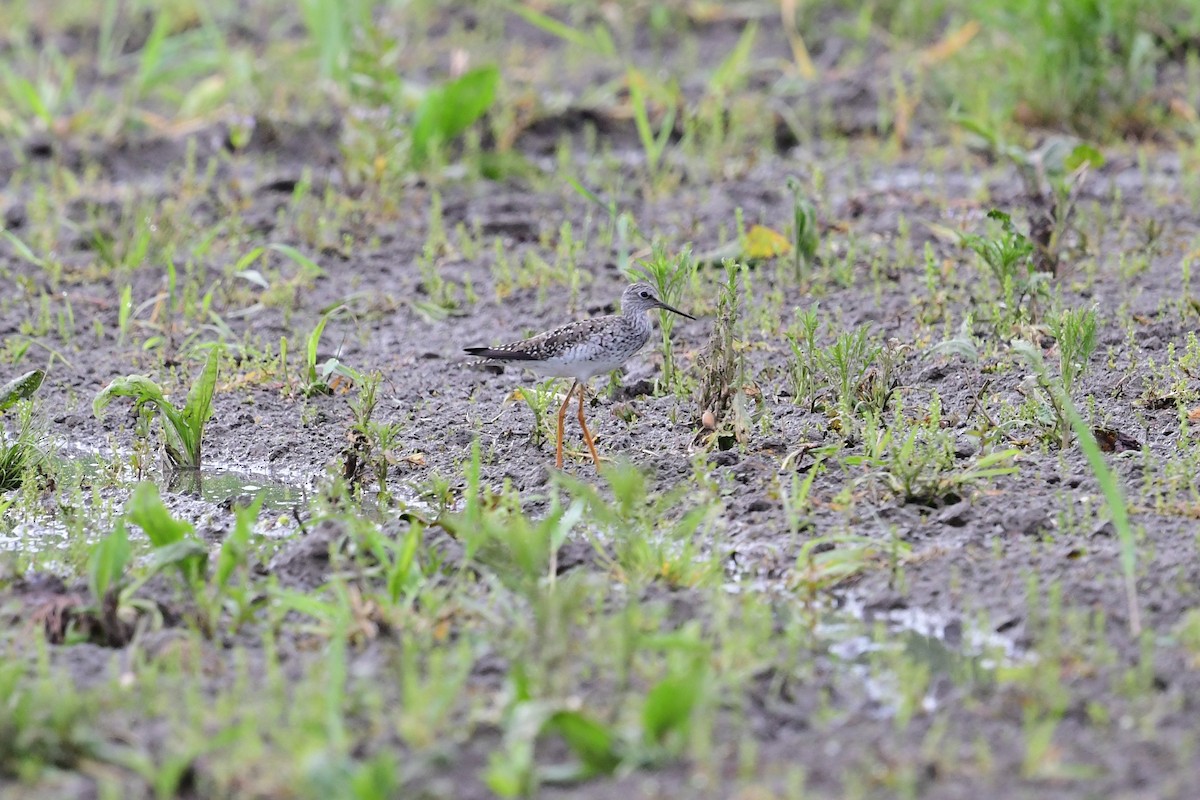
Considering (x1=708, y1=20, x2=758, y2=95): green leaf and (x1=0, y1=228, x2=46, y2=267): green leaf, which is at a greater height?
(x1=708, y1=20, x2=758, y2=95): green leaf

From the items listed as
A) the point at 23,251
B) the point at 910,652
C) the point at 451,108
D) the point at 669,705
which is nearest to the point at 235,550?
the point at 669,705

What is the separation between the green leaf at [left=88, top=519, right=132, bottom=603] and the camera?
15.6ft

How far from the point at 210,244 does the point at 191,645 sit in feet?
16.6

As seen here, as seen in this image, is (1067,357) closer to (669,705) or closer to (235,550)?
(669,705)

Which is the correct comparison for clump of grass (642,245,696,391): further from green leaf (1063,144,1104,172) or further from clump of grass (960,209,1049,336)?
green leaf (1063,144,1104,172)

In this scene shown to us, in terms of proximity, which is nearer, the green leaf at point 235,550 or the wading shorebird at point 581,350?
the green leaf at point 235,550

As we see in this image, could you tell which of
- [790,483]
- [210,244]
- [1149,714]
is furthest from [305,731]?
[210,244]

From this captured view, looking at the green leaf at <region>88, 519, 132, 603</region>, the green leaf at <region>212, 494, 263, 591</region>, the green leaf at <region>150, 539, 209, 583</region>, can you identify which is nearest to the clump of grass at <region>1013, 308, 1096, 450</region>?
the green leaf at <region>212, 494, 263, 591</region>

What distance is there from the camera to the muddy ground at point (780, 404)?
4121mm

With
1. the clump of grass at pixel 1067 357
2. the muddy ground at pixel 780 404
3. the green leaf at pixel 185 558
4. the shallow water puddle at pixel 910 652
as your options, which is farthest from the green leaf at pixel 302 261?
the shallow water puddle at pixel 910 652

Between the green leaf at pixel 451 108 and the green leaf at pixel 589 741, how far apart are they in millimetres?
6497

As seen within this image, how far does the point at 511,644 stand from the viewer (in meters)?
4.50

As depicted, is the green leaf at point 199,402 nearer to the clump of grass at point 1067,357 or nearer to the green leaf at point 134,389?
the green leaf at point 134,389

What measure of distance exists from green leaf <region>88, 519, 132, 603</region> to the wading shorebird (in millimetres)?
1887
